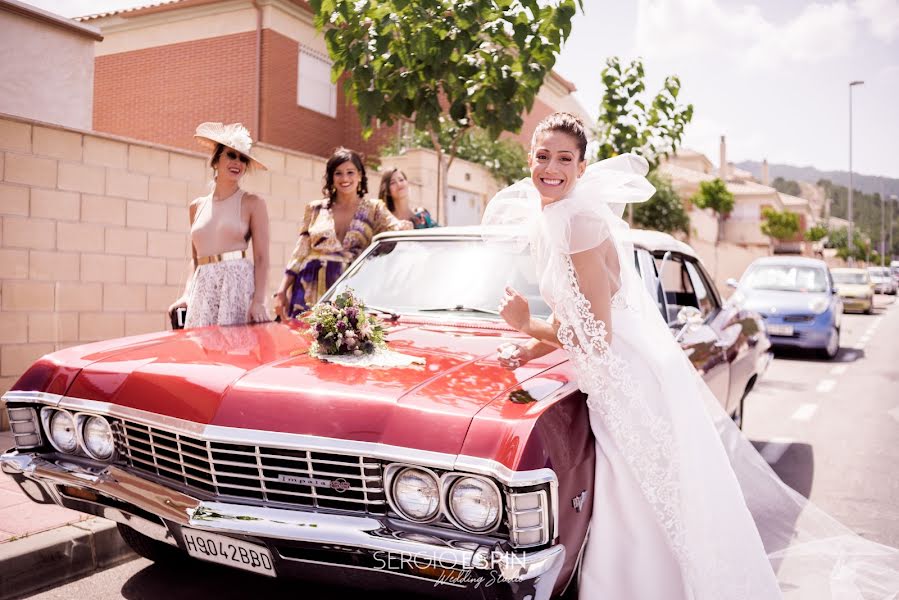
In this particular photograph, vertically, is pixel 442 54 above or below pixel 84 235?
above

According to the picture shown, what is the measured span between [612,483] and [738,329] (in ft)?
11.1

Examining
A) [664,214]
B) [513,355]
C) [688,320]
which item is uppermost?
[664,214]

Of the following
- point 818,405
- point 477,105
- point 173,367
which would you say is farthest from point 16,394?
point 818,405

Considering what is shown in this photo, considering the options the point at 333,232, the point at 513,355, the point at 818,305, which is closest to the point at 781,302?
the point at 818,305

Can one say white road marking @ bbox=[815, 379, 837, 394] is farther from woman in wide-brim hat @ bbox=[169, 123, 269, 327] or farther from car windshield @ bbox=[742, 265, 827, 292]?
woman in wide-brim hat @ bbox=[169, 123, 269, 327]

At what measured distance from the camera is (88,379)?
9.20 feet

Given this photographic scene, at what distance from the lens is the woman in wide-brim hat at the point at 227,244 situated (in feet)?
13.9

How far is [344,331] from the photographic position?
289 cm

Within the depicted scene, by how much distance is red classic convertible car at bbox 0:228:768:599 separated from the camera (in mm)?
2125

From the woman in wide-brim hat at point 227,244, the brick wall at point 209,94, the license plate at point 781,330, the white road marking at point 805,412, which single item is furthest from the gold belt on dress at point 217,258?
the brick wall at point 209,94

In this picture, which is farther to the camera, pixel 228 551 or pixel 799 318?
pixel 799 318

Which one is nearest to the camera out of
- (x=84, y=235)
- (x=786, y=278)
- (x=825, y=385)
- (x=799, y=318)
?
(x=84, y=235)

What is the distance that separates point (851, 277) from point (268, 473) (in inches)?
1052

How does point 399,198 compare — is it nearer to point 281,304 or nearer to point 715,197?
point 281,304
